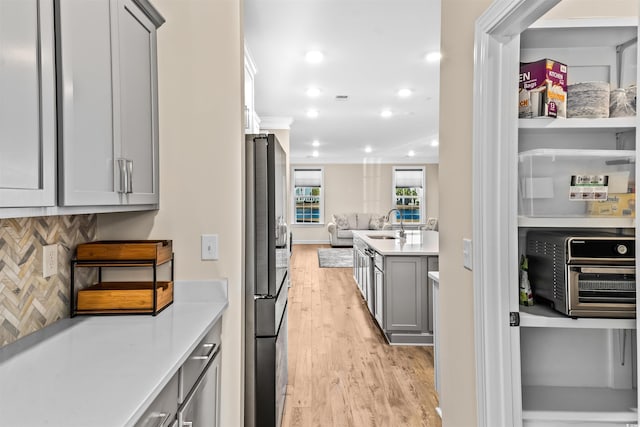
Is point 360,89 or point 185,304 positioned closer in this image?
point 185,304

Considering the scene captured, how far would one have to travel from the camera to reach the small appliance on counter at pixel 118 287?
1.66 m

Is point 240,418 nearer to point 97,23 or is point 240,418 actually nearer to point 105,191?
point 105,191

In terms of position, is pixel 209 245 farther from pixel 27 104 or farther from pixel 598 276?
pixel 598 276

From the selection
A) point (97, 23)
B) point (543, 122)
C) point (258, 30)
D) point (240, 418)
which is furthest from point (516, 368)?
point (258, 30)

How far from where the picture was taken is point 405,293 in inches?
149

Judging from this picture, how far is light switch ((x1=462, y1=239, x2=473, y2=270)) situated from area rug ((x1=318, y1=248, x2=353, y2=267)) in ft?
22.3

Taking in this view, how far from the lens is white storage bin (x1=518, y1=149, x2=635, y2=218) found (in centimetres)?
152

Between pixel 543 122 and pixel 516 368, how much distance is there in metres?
0.92

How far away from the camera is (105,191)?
1383mm

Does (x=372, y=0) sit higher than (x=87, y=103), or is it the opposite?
(x=372, y=0)

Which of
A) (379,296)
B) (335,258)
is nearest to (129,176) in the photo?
(379,296)

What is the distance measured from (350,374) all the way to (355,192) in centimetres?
981

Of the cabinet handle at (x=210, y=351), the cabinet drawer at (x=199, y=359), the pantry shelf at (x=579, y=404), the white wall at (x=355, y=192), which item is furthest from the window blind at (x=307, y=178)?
the pantry shelf at (x=579, y=404)

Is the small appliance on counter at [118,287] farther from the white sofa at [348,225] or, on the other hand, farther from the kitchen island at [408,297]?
Result: the white sofa at [348,225]
